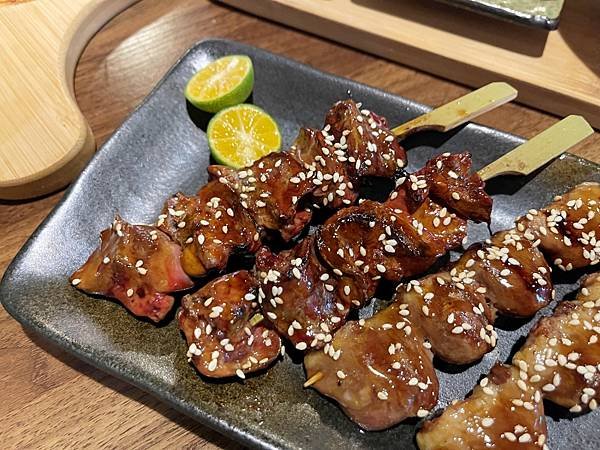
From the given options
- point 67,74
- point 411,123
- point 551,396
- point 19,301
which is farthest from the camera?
point 67,74

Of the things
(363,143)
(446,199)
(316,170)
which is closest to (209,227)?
(316,170)

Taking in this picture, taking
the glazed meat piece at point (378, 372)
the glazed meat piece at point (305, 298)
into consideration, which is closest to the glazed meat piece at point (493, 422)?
the glazed meat piece at point (378, 372)

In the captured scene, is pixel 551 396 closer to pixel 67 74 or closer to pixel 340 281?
pixel 340 281

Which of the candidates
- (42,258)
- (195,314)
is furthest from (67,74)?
(195,314)

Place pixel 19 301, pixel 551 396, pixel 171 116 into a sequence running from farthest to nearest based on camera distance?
pixel 171 116 → pixel 19 301 → pixel 551 396

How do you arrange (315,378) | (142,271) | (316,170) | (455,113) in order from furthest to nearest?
(455,113) < (316,170) < (142,271) < (315,378)

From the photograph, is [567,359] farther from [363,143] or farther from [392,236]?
[363,143]

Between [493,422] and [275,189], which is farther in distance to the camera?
[275,189]
